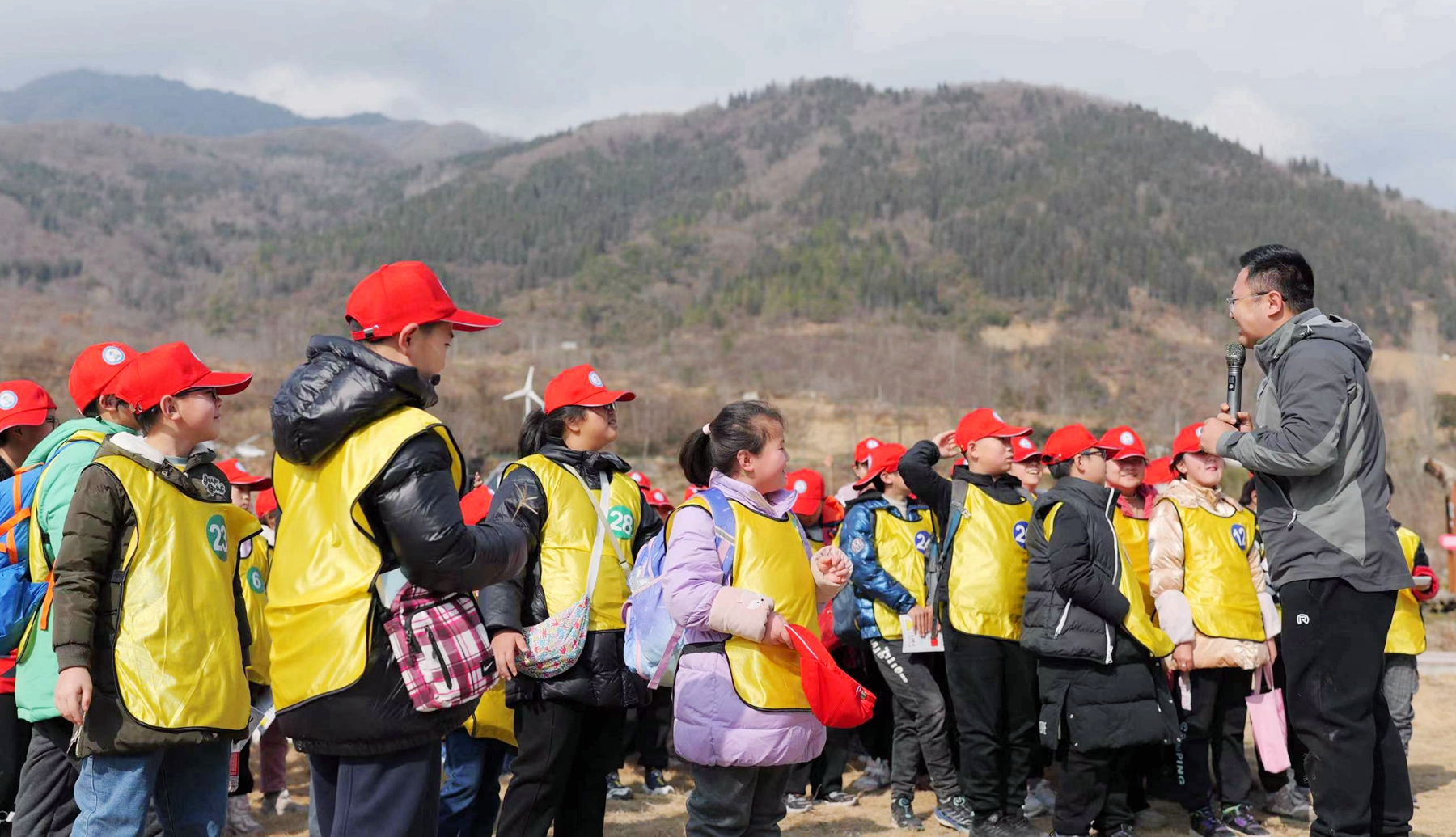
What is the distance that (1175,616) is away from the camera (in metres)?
5.50

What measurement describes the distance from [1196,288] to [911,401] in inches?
1418

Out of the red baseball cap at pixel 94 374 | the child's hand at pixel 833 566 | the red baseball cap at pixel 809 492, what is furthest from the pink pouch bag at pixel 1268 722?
the red baseball cap at pixel 94 374

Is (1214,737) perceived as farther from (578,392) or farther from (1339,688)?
(578,392)

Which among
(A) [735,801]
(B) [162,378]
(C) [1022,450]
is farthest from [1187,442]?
(B) [162,378]

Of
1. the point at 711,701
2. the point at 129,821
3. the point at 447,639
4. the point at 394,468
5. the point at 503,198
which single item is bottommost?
the point at 129,821

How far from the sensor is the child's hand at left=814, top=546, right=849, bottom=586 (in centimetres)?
364

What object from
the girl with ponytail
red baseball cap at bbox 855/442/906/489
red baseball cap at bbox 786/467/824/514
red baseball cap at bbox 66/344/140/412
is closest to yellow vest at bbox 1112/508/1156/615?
red baseball cap at bbox 855/442/906/489

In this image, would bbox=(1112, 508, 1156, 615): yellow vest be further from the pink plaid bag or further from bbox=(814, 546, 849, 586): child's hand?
the pink plaid bag

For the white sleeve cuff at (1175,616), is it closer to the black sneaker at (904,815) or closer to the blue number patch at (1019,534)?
the blue number patch at (1019,534)

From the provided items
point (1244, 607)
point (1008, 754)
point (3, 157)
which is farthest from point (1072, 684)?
point (3, 157)

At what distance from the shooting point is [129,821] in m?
3.23

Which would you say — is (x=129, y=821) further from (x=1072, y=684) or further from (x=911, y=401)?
(x=911, y=401)

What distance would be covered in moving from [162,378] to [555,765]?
5.89 feet

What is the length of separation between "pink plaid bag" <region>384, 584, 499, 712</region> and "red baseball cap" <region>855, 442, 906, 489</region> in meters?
4.08
